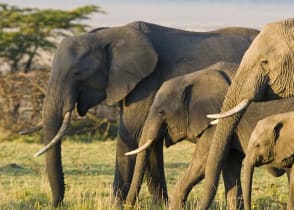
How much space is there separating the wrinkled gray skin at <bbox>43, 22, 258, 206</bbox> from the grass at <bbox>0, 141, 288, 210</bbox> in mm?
406

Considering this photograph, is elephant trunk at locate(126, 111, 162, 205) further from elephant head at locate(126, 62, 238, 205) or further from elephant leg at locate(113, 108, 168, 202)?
elephant leg at locate(113, 108, 168, 202)

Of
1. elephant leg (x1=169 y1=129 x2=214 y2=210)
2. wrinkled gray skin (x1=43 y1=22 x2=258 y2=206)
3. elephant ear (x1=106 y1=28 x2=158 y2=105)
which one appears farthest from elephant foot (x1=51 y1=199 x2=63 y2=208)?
elephant leg (x1=169 y1=129 x2=214 y2=210)

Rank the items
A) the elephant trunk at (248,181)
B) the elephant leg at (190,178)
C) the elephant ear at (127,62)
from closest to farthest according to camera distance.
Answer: the elephant trunk at (248,181)
the elephant leg at (190,178)
the elephant ear at (127,62)

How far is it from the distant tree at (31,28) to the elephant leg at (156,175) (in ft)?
42.9

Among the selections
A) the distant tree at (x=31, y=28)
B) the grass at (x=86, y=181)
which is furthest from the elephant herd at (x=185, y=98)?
the distant tree at (x=31, y=28)

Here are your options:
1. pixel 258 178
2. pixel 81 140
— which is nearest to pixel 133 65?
pixel 258 178

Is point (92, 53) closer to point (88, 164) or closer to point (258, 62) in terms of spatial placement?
point (258, 62)

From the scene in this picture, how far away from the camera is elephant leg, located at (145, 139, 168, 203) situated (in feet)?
34.8

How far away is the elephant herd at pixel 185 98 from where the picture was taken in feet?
25.0

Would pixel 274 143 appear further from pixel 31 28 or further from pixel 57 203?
pixel 31 28

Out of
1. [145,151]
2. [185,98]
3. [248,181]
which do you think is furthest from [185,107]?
[248,181]

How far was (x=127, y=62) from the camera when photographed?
10984mm

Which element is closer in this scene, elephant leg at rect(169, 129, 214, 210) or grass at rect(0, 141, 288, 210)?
elephant leg at rect(169, 129, 214, 210)

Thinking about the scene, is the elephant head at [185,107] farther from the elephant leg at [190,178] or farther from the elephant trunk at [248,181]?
the elephant trunk at [248,181]
